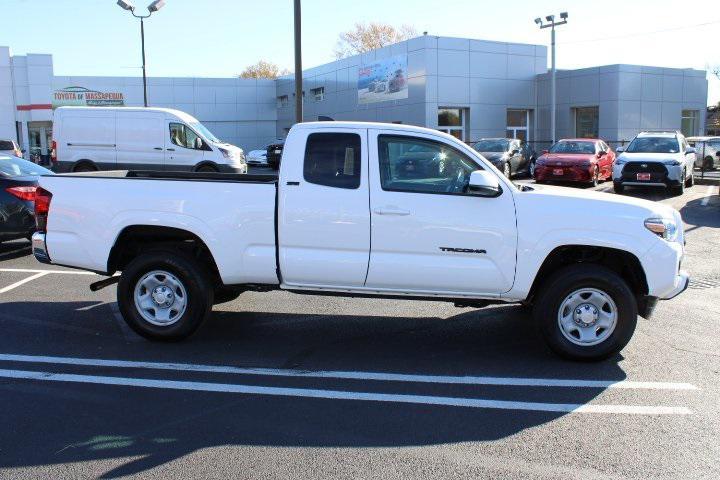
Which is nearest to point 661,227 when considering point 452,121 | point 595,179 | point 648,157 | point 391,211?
point 391,211

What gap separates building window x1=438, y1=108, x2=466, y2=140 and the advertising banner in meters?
2.32

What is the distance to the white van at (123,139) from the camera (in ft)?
63.2

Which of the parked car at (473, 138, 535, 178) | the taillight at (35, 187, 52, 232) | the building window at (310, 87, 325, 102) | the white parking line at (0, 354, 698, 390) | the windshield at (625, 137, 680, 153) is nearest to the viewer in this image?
the white parking line at (0, 354, 698, 390)

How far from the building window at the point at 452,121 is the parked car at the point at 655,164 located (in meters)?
15.5

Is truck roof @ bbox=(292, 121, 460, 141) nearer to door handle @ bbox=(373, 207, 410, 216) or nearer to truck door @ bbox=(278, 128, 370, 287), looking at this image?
truck door @ bbox=(278, 128, 370, 287)

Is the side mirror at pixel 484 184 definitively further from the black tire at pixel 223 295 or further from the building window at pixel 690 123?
the building window at pixel 690 123

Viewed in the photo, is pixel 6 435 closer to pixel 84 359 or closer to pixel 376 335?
pixel 84 359

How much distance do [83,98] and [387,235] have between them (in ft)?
157

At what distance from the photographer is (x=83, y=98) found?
4747cm

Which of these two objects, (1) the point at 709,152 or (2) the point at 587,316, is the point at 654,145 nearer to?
(1) the point at 709,152

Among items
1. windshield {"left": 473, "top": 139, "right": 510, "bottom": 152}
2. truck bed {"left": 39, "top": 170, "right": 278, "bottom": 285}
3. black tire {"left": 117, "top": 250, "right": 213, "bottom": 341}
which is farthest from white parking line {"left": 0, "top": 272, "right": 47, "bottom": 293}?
windshield {"left": 473, "top": 139, "right": 510, "bottom": 152}

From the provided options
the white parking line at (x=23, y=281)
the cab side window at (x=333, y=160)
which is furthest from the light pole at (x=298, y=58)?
the cab side window at (x=333, y=160)

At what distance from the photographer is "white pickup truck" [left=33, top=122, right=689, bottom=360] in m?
5.36

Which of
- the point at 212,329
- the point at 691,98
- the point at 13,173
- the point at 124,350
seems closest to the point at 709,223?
the point at 212,329
